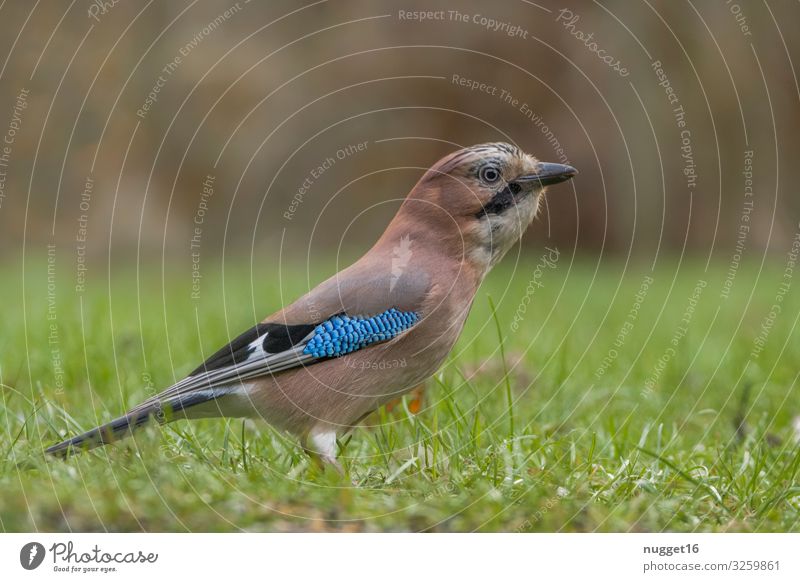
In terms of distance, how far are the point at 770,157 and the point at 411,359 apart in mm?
11504

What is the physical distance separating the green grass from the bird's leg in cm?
6

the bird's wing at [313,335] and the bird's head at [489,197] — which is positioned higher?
the bird's head at [489,197]

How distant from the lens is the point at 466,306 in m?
4.10

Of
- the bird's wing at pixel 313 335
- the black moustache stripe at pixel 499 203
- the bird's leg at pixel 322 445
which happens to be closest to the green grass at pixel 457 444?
the bird's leg at pixel 322 445

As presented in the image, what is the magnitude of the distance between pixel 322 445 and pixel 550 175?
4.33 feet

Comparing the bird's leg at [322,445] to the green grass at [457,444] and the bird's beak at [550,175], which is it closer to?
the green grass at [457,444]

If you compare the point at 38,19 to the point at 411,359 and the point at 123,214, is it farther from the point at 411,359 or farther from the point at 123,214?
the point at 411,359

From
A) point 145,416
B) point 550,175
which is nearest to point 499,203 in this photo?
point 550,175

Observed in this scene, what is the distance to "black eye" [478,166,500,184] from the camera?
4172mm

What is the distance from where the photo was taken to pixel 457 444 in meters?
3.80

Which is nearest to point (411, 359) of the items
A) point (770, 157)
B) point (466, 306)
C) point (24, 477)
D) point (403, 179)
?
point (466, 306)
